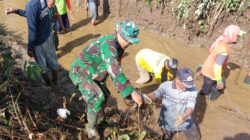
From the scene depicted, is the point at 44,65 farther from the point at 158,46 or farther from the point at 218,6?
the point at 218,6

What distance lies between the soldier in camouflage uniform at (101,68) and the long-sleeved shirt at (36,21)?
3.92 ft

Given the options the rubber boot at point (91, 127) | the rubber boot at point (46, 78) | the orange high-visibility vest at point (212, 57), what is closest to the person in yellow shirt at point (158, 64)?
the orange high-visibility vest at point (212, 57)

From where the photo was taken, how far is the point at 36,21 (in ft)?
9.59

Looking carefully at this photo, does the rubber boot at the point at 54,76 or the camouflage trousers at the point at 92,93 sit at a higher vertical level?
the camouflage trousers at the point at 92,93

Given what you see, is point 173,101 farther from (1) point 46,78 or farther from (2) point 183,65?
(2) point 183,65

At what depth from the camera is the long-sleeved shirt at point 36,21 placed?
9.24 ft

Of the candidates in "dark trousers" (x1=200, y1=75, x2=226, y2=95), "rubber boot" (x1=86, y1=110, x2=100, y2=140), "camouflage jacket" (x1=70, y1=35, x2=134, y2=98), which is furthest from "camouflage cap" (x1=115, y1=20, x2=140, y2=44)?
"dark trousers" (x1=200, y1=75, x2=226, y2=95)

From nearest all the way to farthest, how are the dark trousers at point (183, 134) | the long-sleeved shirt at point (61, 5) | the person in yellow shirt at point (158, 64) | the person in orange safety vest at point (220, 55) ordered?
the dark trousers at point (183, 134) → the person in orange safety vest at point (220, 55) → the person in yellow shirt at point (158, 64) → the long-sleeved shirt at point (61, 5)

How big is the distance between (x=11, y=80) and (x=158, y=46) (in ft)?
13.6

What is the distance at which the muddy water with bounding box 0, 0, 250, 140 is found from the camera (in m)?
3.67

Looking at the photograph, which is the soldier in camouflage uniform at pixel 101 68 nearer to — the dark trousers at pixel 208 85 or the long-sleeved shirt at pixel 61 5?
the dark trousers at pixel 208 85

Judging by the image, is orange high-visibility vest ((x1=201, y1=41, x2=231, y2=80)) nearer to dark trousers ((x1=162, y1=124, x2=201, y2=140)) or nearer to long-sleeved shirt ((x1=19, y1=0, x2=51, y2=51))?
dark trousers ((x1=162, y1=124, x2=201, y2=140))

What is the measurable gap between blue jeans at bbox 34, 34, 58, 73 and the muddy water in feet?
3.61

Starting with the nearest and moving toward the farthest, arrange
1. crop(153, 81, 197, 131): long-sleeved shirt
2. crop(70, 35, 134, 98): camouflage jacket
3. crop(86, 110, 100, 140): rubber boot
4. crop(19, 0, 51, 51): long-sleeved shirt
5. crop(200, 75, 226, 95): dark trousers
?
crop(70, 35, 134, 98): camouflage jacket → crop(86, 110, 100, 140): rubber boot → crop(153, 81, 197, 131): long-sleeved shirt → crop(19, 0, 51, 51): long-sleeved shirt → crop(200, 75, 226, 95): dark trousers
